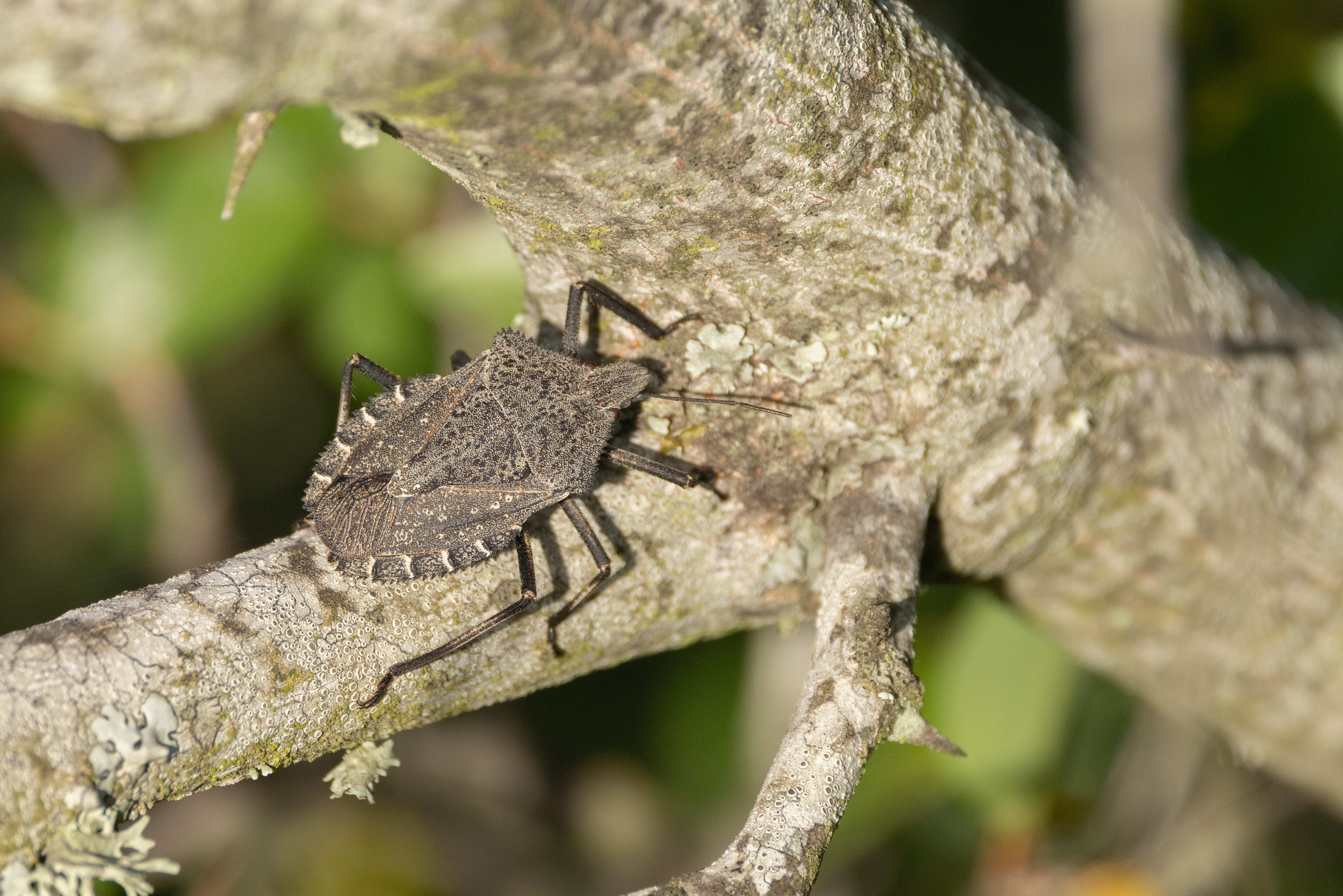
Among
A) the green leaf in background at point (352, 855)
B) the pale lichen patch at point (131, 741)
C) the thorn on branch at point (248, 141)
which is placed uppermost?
the thorn on branch at point (248, 141)

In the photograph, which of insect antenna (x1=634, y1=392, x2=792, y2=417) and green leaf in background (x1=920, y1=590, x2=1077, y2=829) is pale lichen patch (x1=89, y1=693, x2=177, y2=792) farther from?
green leaf in background (x1=920, y1=590, x2=1077, y2=829)

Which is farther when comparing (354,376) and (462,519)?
(354,376)

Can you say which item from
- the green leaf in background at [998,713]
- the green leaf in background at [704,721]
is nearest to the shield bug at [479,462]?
the green leaf in background at [704,721]

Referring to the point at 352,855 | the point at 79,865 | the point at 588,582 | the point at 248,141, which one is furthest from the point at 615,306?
the point at 352,855

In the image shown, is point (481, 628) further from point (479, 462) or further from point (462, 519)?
point (479, 462)

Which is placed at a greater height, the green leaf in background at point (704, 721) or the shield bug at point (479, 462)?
the shield bug at point (479, 462)

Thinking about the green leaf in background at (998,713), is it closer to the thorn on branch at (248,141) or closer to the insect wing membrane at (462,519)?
the insect wing membrane at (462,519)
